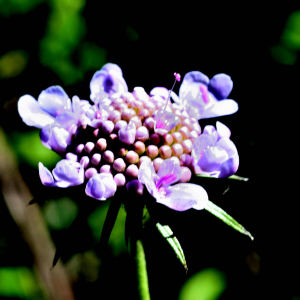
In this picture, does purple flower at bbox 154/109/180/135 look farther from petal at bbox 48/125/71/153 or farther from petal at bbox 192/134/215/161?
petal at bbox 48/125/71/153

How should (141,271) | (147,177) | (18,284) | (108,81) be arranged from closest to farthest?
(147,177) < (141,271) < (108,81) < (18,284)

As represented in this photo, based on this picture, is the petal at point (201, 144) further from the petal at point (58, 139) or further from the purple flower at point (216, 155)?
the petal at point (58, 139)

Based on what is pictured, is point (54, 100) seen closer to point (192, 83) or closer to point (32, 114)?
point (32, 114)

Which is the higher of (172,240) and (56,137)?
(56,137)

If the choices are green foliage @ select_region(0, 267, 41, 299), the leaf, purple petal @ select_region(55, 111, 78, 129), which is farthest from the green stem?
green foliage @ select_region(0, 267, 41, 299)

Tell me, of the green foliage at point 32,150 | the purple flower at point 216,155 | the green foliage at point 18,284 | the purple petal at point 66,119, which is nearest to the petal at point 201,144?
the purple flower at point 216,155

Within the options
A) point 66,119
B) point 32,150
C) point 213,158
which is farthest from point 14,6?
point 213,158

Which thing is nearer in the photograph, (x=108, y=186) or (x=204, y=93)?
(x=108, y=186)

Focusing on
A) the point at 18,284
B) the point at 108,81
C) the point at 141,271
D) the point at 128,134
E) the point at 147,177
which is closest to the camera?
the point at 147,177

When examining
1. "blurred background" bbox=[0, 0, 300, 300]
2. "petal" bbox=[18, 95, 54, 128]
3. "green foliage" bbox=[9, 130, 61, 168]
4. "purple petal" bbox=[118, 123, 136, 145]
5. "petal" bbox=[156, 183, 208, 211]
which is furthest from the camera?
"green foliage" bbox=[9, 130, 61, 168]
